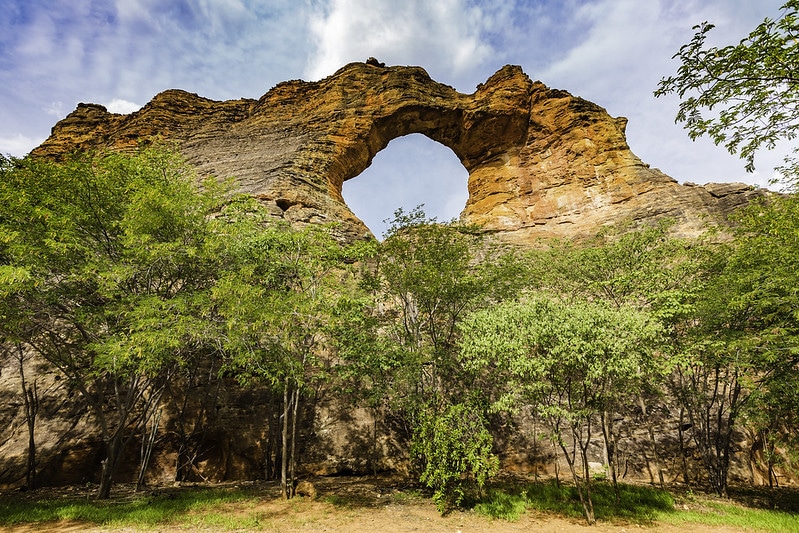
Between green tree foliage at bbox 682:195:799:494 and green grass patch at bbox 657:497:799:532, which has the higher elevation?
green tree foliage at bbox 682:195:799:494

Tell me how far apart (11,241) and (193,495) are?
31.7 ft

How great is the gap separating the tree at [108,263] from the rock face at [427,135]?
42.8 feet

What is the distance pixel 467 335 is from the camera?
11.4 m

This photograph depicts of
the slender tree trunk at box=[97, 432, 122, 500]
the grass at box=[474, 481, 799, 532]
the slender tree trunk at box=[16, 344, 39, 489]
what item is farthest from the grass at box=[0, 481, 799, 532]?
the slender tree trunk at box=[16, 344, 39, 489]

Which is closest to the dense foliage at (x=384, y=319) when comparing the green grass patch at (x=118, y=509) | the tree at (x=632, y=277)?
the tree at (x=632, y=277)

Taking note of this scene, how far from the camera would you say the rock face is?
28.6m

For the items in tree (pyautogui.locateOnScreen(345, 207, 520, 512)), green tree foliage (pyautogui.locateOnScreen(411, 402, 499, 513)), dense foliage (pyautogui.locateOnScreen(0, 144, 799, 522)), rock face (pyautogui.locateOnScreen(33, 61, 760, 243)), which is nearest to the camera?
dense foliage (pyautogui.locateOnScreen(0, 144, 799, 522))

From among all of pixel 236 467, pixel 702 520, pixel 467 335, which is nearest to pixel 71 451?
pixel 236 467

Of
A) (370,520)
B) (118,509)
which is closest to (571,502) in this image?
(370,520)

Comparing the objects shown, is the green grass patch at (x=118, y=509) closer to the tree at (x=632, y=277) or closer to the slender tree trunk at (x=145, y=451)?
the slender tree trunk at (x=145, y=451)

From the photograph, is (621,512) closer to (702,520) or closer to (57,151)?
(702,520)

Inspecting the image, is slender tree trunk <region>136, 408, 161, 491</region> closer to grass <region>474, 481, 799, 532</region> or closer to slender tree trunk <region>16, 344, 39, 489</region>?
slender tree trunk <region>16, 344, 39, 489</region>

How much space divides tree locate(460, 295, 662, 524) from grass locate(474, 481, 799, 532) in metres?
1.26

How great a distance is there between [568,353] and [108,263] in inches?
542
